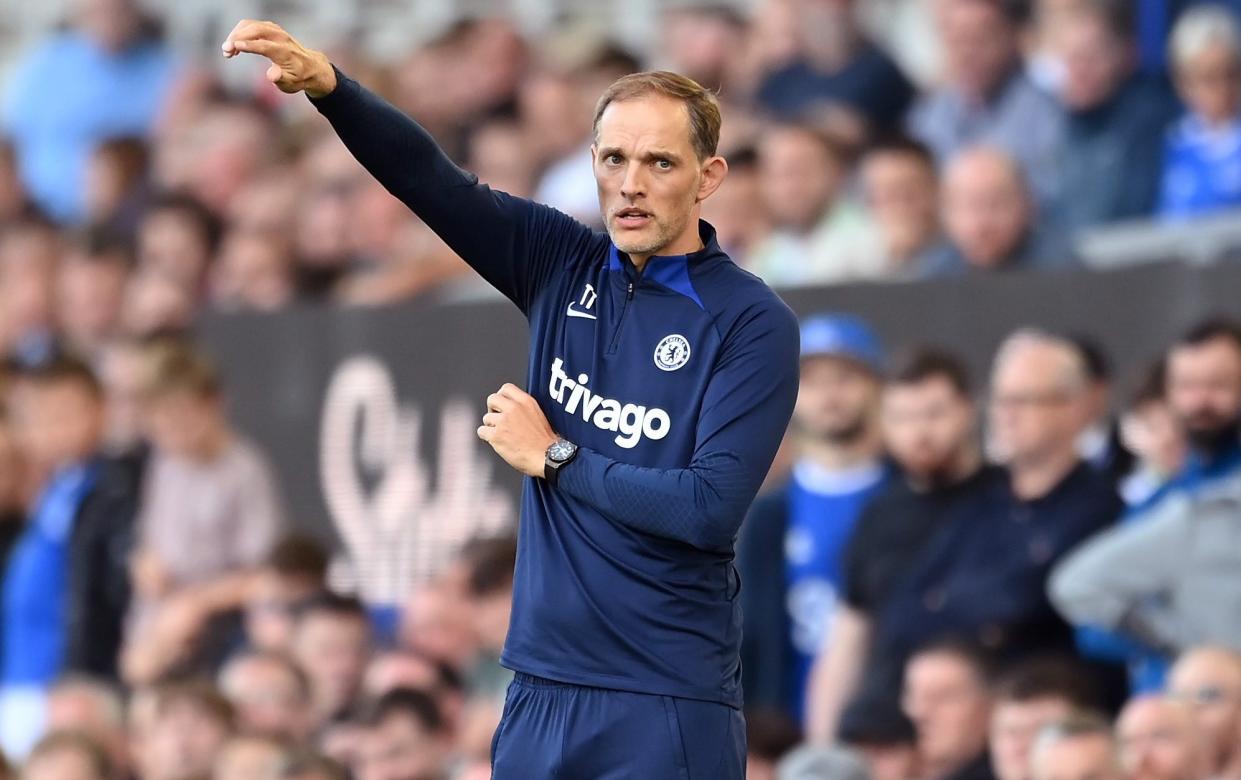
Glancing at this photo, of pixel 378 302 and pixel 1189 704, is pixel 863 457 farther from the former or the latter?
pixel 378 302

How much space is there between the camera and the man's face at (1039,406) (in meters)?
7.22

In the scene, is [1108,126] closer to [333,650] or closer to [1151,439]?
[1151,439]

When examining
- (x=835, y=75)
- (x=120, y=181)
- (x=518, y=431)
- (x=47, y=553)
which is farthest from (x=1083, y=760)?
(x=120, y=181)

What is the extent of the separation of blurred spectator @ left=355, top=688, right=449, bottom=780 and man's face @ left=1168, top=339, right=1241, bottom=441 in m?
2.62

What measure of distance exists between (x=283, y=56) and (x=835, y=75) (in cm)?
591

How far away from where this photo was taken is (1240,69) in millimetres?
8289

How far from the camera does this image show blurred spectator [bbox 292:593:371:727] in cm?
886

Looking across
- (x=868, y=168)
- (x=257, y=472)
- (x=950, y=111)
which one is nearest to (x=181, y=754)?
(x=257, y=472)

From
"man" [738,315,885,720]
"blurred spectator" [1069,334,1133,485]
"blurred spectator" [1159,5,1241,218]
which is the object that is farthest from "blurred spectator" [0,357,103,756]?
"blurred spectator" [1159,5,1241,218]

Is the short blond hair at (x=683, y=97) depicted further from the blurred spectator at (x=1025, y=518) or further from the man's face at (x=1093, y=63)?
the man's face at (x=1093, y=63)

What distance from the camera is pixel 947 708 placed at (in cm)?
718

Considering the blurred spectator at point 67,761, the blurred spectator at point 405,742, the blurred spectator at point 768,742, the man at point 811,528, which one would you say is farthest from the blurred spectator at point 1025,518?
the blurred spectator at point 67,761

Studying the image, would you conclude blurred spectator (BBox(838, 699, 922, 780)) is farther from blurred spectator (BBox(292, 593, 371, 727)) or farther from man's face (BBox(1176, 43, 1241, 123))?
man's face (BBox(1176, 43, 1241, 123))

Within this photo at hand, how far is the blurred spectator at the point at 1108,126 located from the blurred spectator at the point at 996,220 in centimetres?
26
